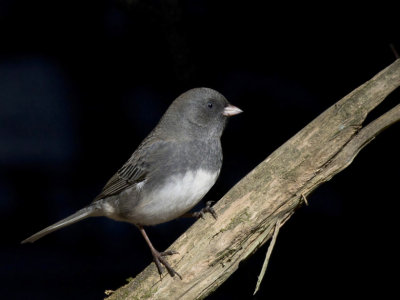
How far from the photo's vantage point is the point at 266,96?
3.53 meters

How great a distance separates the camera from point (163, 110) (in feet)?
12.1

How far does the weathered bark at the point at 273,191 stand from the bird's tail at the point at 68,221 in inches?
20.8

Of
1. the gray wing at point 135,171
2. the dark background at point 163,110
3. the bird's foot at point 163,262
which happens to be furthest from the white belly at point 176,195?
the dark background at point 163,110

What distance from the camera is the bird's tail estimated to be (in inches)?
93.2

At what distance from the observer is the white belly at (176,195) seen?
7.11ft

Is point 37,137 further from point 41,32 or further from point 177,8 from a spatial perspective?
point 177,8

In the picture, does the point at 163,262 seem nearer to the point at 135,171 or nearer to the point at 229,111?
the point at 135,171

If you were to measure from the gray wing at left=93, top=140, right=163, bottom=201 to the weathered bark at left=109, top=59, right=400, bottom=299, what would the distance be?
1.51 ft

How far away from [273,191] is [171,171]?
19.0 inches

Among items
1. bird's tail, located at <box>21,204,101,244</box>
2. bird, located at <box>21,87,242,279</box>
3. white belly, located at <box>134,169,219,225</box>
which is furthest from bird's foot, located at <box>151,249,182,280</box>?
bird's tail, located at <box>21,204,101,244</box>

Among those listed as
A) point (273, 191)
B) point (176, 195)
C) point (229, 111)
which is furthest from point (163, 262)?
point (229, 111)

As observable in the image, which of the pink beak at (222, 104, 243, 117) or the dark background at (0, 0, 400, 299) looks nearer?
the pink beak at (222, 104, 243, 117)

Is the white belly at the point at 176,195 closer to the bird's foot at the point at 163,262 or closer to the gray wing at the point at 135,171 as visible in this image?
the gray wing at the point at 135,171

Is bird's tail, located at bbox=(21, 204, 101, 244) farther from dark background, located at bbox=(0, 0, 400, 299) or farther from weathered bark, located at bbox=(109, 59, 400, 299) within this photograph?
dark background, located at bbox=(0, 0, 400, 299)
